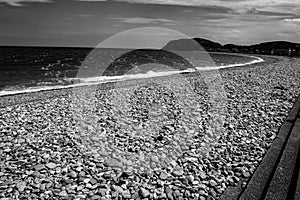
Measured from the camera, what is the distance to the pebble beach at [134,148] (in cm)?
456

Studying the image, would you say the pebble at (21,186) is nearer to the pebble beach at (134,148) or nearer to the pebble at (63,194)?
the pebble beach at (134,148)

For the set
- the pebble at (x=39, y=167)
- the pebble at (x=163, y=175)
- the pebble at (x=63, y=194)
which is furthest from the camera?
the pebble at (x=39, y=167)

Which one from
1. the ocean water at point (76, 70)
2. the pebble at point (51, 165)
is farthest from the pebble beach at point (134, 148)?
the ocean water at point (76, 70)

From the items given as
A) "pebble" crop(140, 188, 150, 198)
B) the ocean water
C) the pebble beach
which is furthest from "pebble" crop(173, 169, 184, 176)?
the ocean water

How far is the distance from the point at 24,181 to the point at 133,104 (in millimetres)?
6526

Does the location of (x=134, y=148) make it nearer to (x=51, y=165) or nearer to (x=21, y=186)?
(x=51, y=165)

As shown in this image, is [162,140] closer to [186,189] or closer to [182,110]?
[186,189]

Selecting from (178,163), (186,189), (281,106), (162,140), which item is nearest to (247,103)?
(281,106)

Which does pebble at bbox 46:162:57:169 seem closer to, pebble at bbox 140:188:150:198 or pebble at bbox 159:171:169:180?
pebble at bbox 140:188:150:198

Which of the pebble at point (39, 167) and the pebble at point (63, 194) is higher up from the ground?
the pebble at point (39, 167)

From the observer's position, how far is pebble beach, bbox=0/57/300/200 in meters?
4.56

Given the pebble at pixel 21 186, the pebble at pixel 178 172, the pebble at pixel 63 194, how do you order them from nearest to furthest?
1. the pebble at pixel 63 194
2. the pebble at pixel 21 186
3. the pebble at pixel 178 172

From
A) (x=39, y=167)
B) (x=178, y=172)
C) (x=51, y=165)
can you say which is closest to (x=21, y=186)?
(x=39, y=167)

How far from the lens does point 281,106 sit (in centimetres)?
1047
